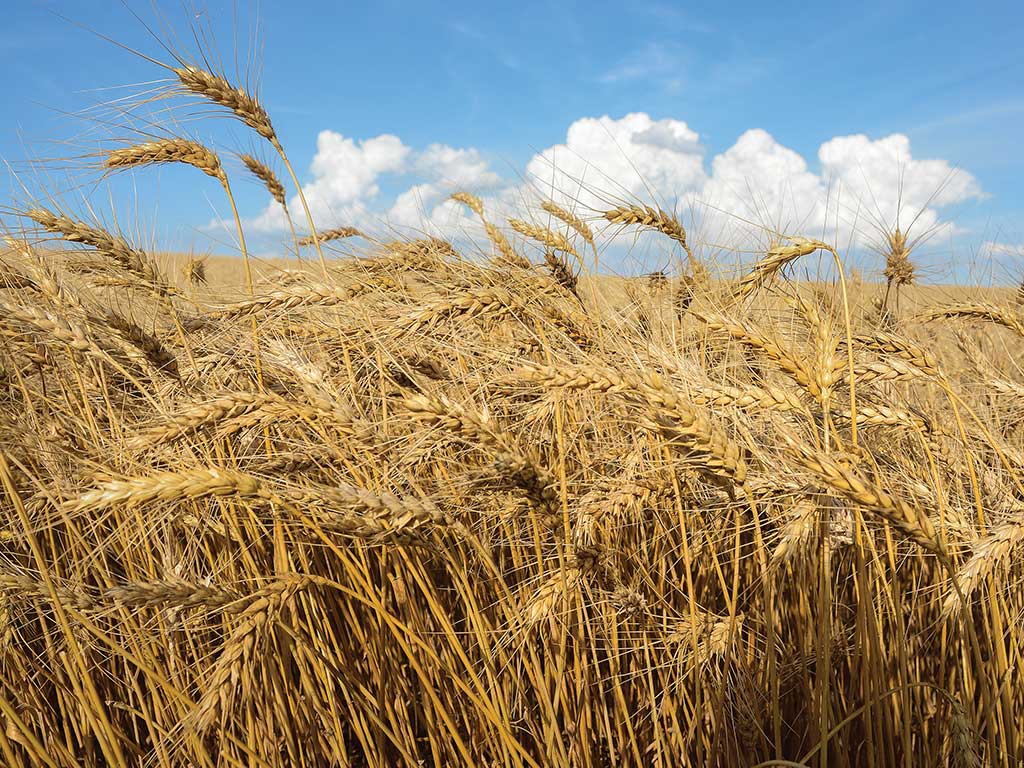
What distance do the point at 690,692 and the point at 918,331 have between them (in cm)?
241

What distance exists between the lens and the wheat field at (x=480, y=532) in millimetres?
1314

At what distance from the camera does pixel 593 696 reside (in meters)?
1.73

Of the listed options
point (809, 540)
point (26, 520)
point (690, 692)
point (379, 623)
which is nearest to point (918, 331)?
point (809, 540)

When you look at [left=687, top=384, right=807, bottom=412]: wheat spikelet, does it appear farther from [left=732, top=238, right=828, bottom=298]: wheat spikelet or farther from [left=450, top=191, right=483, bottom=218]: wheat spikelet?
[left=450, top=191, right=483, bottom=218]: wheat spikelet

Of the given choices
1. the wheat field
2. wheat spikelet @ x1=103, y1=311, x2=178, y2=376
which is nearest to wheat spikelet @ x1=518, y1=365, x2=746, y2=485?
the wheat field

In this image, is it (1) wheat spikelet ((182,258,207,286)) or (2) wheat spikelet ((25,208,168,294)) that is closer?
(2) wheat spikelet ((25,208,168,294))

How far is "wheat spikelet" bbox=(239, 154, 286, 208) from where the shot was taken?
290 cm

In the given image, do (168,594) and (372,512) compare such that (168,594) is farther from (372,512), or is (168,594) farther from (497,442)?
(497,442)

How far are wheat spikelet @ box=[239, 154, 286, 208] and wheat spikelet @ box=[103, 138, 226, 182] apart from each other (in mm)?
584

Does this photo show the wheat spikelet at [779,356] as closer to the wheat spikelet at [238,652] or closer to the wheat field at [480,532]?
the wheat field at [480,532]

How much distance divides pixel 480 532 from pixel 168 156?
1635mm

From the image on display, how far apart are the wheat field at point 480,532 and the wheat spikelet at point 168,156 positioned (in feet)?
0.04

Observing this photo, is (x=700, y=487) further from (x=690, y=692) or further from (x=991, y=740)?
(x=991, y=740)

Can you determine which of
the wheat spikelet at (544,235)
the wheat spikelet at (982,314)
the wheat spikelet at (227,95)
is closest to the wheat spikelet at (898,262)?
the wheat spikelet at (982,314)
